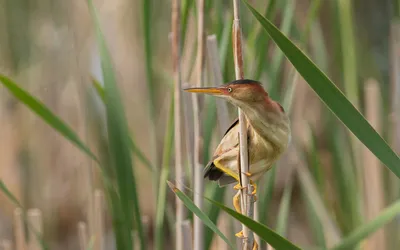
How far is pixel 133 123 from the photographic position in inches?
106

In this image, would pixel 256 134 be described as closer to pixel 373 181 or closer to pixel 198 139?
pixel 198 139

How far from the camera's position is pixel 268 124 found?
31.8 inches

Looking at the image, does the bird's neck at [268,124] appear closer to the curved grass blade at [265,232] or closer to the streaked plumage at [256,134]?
the streaked plumage at [256,134]

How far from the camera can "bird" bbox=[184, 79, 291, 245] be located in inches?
30.0

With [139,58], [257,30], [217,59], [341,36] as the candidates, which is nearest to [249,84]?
[217,59]

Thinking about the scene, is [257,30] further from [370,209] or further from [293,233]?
[293,233]

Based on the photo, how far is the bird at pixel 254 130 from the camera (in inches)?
30.0

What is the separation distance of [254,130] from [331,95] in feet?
0.47

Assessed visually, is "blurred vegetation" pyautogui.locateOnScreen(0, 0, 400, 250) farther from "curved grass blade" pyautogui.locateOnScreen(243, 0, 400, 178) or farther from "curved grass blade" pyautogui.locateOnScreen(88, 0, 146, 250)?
"curved grass blade" pyautogui.locateOnScreen(243, 0, 400, 178)

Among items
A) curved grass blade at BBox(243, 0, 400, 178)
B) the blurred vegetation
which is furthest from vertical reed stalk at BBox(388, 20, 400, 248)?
curved grass blade at BBox(243, 0, 400, 178)

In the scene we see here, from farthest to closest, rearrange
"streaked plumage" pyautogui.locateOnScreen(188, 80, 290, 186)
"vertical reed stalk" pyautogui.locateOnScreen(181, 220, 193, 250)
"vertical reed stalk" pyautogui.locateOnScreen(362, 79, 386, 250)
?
"vertical reed stalk" pyautogui.locateOnScreen(362, 79, 386, 250) < "vertical reed stalk" pyautogui.locateOnScreen(181, 220, 193, 250) < "streaked plumage" pyautogui.locateOnScreen(188, 80, 290, 186)

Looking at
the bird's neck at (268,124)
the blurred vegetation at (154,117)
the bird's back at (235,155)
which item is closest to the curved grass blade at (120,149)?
the blurred vegetation at (154,117)

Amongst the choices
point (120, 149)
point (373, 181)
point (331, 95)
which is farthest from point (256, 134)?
point (373, 181)

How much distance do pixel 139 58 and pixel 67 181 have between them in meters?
0.61
